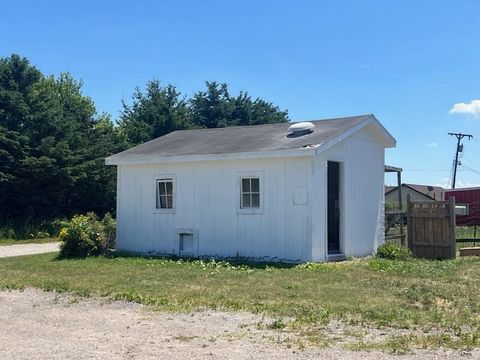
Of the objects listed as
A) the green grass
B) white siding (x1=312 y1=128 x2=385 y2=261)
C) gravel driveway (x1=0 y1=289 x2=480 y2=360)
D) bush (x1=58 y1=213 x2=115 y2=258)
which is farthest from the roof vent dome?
the green grass

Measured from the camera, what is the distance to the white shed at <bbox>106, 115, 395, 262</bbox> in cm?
1392

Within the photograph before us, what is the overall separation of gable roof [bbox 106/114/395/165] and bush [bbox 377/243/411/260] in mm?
3100

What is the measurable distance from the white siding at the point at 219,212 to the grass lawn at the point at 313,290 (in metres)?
1.20

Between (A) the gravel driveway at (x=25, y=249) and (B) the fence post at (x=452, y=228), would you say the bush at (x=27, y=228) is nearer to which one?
(A) the gravel driveway at (x=25, y=249)

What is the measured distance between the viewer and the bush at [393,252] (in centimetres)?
1517

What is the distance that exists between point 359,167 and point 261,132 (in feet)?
9.81

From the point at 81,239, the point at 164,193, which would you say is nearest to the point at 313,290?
the point at 164,193

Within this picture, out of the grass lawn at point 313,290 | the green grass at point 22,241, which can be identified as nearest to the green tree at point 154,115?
the green grass at point 22,241

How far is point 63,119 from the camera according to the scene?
92.2ft

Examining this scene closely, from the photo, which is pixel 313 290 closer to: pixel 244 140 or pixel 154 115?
pixel 244 140

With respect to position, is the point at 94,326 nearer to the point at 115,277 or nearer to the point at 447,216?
the point at 115,277

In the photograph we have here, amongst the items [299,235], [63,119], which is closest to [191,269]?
[299,235]

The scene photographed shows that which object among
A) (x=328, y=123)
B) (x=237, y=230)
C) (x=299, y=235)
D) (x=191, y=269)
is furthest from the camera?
(x=328, y=123)

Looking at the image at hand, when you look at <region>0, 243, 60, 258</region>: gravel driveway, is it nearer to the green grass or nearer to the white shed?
the green grass
